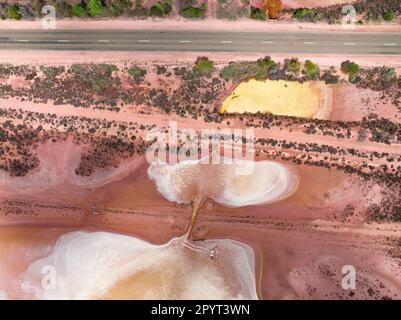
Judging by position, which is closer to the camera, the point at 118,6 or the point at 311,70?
the point at 311,70

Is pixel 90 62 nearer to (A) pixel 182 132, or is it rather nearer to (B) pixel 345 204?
(A) pixel 182 132

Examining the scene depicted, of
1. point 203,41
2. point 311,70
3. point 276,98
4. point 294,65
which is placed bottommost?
point 276,98

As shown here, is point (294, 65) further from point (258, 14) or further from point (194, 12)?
point (194, 12)

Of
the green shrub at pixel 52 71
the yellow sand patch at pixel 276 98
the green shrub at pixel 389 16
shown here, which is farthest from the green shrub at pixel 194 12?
the green shrub at pixel 389 16

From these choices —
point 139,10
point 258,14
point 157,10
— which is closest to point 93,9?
point 139,10

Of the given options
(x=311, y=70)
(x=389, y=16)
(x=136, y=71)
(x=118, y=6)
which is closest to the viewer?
(x=389, y=16)

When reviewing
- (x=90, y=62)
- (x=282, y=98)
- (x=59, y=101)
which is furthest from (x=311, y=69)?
(x=59, y=101)
